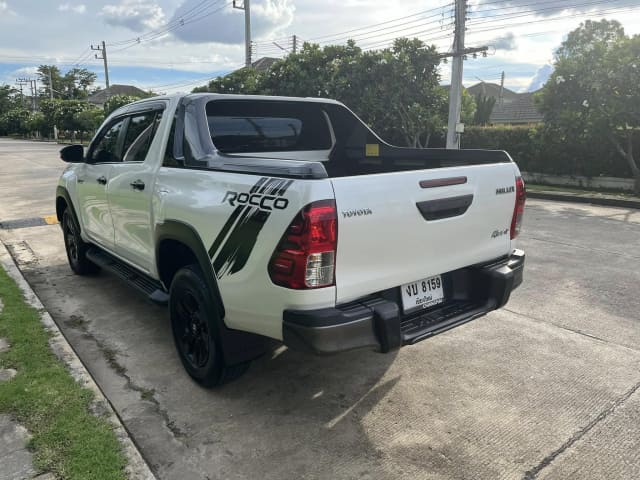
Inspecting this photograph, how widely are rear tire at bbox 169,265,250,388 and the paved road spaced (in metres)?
0.16

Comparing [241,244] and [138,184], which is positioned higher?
[138,184]

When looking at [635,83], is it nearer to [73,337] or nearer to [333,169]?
[333,169]

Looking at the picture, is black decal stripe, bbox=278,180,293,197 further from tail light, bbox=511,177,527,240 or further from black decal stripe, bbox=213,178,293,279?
tail light, bbox=511,177,527,240

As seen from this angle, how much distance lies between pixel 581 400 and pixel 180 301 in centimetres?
261

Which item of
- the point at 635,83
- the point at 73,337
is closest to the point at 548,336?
the point at 73,337

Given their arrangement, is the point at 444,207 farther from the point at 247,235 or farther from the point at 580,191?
the point at 580,191

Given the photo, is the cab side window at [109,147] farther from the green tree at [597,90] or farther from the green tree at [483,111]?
the green tree at [483,111]

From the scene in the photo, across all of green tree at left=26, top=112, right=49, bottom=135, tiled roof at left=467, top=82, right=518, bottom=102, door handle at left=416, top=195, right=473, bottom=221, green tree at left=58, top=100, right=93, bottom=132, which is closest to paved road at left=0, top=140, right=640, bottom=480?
door handle at left=416, top=195, right=473, bottom=221

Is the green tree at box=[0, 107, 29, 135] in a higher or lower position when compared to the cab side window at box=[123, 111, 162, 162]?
higher

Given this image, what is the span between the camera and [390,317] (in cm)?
255

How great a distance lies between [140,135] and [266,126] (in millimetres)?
1003

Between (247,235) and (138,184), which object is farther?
(138,184)

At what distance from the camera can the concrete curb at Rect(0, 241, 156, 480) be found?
2432mm

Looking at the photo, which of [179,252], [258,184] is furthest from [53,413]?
[258,184]
